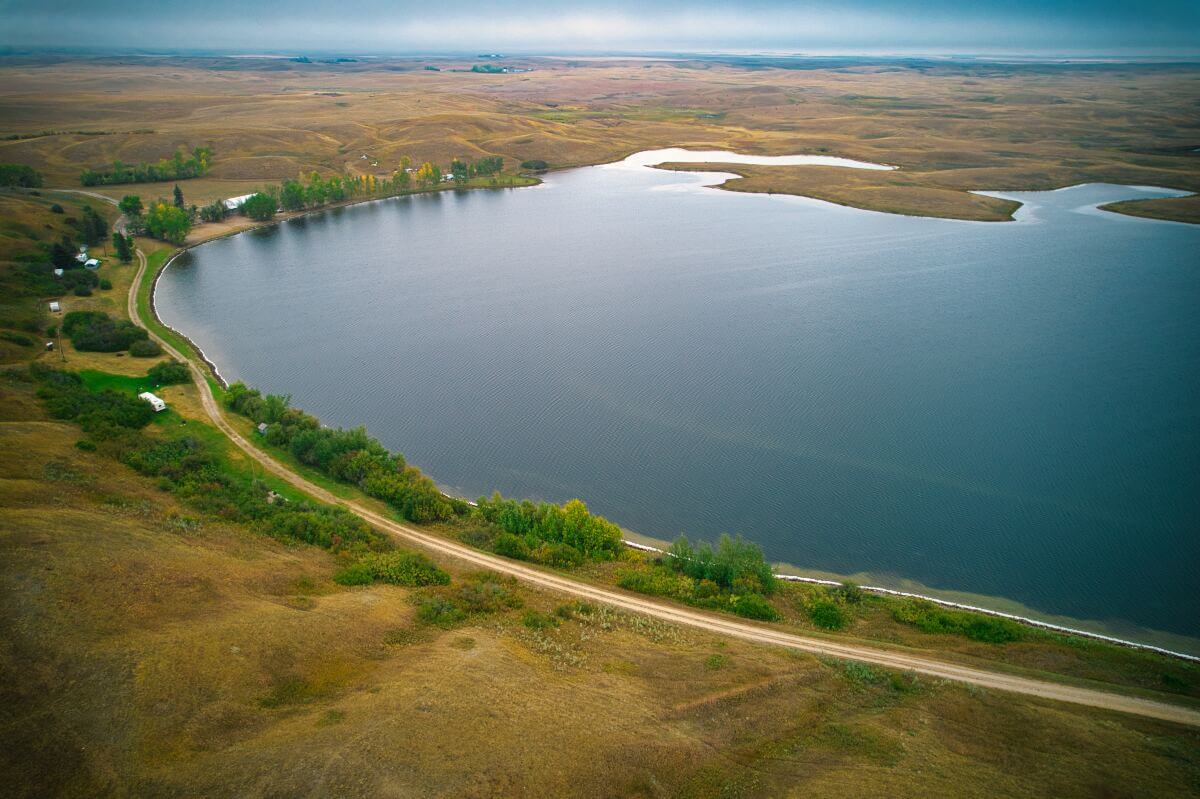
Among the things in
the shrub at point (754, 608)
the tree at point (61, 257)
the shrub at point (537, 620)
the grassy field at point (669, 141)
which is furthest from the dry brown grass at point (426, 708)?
the grassy field at point (669, 141)

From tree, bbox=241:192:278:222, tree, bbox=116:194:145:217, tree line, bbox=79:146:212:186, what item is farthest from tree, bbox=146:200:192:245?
tree line, bbox=79:146:212:186

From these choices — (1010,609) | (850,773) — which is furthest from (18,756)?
(1010,609)

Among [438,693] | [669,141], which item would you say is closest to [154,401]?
[438,693]

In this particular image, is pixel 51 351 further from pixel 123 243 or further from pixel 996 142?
pixel 996 142

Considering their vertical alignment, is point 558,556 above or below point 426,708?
below

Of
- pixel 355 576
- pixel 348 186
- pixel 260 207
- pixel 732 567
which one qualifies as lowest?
pixel 732 567

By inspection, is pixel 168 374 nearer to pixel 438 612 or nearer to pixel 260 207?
pixel 438 612
